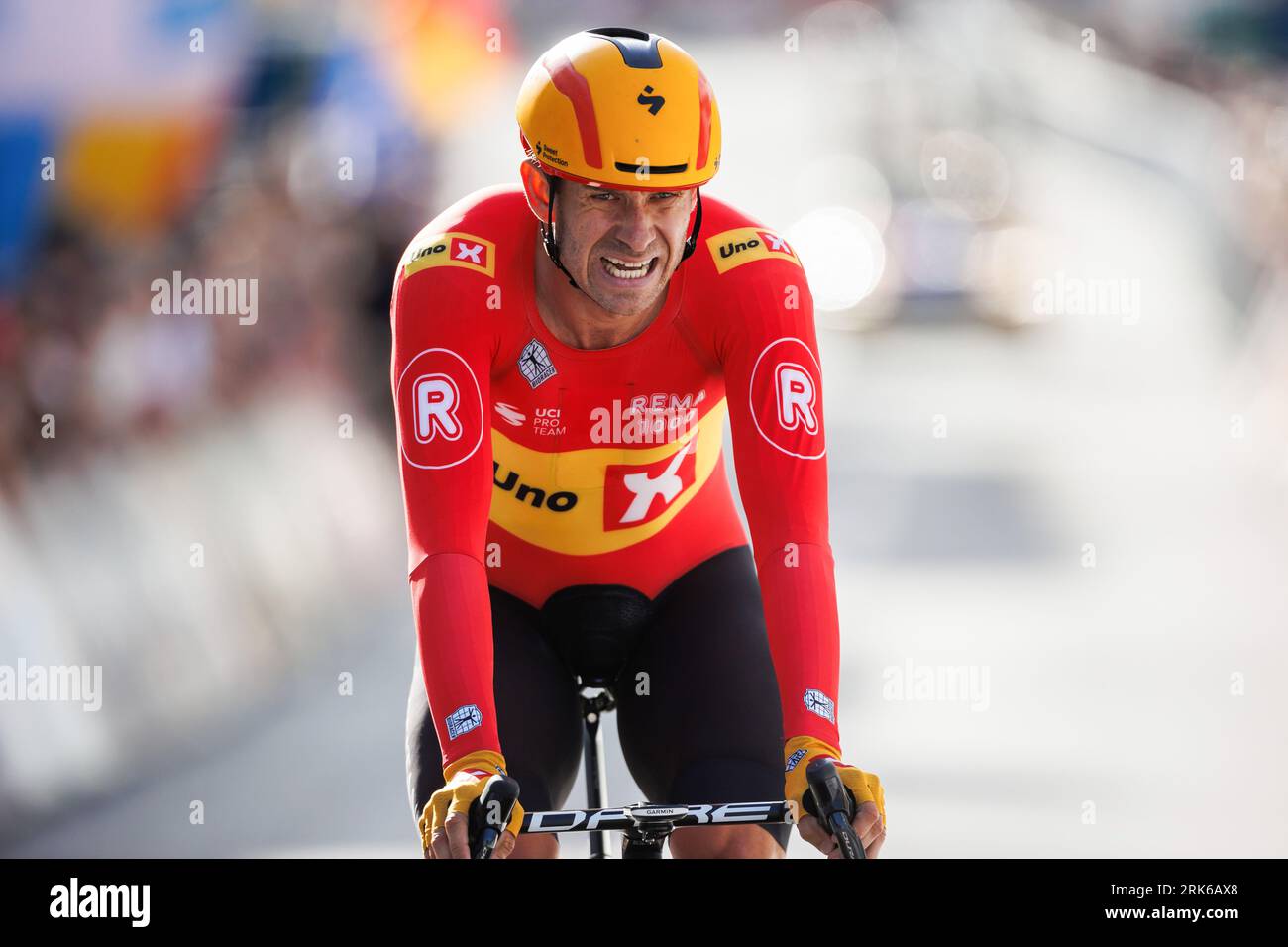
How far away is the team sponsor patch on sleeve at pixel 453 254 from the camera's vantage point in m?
3.05

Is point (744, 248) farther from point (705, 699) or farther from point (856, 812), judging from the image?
point (856, 812)

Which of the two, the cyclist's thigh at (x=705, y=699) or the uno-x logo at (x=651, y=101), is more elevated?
the uno-x logo at (x=651, y=101)

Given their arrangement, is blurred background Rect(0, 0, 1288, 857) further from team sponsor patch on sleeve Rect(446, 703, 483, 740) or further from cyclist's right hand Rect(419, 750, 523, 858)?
cyclist's right hand Rect(419, 750, 523, 858)

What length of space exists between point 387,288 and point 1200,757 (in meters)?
4.51

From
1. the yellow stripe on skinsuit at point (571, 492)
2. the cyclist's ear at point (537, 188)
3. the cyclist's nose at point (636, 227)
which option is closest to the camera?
Result: the cyclist's nose at point (636, 227)

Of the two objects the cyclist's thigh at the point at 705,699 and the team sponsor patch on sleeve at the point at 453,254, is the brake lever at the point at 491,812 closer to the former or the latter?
the cyclist's thigh at the point at 705,699

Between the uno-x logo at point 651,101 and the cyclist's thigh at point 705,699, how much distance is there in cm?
103

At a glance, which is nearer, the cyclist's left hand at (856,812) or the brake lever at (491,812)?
the brake lever at (491,812)

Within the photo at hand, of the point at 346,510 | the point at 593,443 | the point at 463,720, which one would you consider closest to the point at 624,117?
the point at 593,443

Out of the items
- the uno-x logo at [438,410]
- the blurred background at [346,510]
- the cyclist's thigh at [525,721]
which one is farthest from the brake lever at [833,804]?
the blurred background at [346,510]

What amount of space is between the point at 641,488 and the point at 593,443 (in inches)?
6.3

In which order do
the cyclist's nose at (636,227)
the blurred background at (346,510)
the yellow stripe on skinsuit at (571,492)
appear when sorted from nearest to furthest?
the cyclist's nose at (636,227), the yellow stripe on skinsuit at (571,492), the blurred background at (346,510)

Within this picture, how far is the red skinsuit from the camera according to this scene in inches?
113

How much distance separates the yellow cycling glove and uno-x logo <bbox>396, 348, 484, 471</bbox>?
29.4 inches
